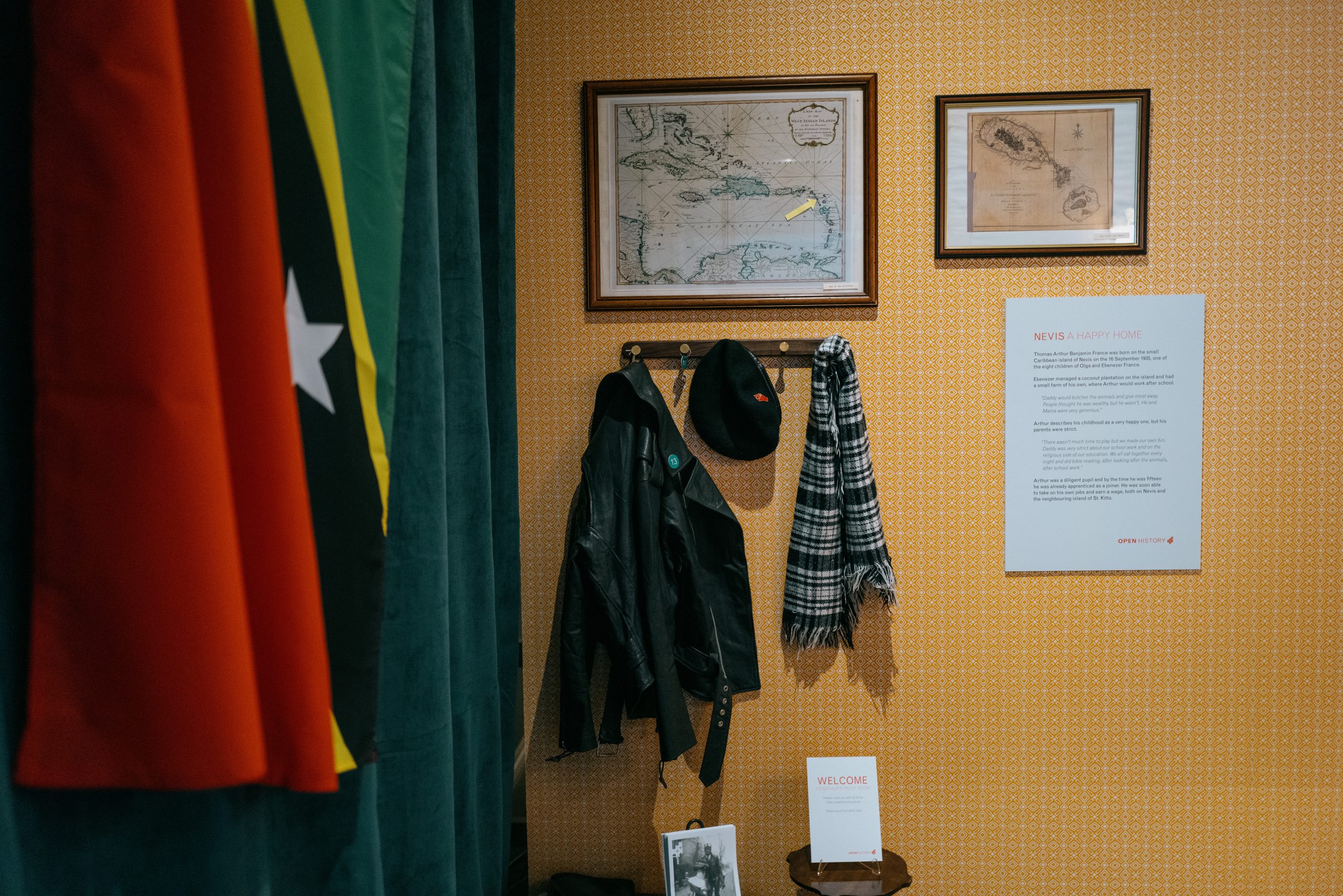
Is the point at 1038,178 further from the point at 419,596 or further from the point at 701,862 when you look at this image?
the point at 701,862

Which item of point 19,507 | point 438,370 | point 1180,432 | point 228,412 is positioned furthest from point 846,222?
point 19,507

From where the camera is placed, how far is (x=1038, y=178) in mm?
1712

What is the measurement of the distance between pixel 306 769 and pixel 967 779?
161cm

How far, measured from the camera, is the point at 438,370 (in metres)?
1.04

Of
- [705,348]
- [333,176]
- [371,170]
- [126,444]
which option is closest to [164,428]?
[126,444]

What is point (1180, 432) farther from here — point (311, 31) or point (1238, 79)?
point (311, 31)

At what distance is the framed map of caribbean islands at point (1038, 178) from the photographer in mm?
1699

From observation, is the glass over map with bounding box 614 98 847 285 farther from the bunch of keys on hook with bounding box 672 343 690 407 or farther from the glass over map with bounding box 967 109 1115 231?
the glass over map with bounding box 967 109 1115 231

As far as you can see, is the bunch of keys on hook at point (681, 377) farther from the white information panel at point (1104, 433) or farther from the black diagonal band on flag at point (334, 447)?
the black diagonal band on flag at point (334, 447)

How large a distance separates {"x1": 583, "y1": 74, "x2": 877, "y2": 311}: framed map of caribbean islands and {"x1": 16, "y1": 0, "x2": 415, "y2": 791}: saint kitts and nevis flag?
3.70 ft

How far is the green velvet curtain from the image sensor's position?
55 centimetres

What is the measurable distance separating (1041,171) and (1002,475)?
72 centimetres

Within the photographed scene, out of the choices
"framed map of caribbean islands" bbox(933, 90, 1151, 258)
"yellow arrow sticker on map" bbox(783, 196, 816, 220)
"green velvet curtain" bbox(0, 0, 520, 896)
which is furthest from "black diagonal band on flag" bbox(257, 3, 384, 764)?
"framed map of caribbean islands" bbox(933, 90, 1151, 258)

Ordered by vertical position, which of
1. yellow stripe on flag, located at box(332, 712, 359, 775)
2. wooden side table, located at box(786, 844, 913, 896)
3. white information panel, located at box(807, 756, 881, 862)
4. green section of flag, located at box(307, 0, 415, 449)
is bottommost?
wooden side table, located at box(786, 844, 913, 896)
